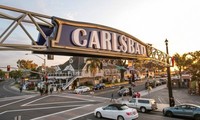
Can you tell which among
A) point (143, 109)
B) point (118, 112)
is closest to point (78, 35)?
point (118, 112)

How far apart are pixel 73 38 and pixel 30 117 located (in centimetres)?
1588

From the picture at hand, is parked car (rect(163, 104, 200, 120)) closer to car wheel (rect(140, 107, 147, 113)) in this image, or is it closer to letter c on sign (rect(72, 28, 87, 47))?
car wheel (rect(140, 107, 147, 113))

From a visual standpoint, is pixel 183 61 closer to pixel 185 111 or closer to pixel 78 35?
pixel 185 111

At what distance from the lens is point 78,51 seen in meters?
10.0

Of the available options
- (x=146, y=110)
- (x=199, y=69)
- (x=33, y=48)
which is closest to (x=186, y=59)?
(x=199, y=69)

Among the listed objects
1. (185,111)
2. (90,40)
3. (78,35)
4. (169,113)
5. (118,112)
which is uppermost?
(78,35)

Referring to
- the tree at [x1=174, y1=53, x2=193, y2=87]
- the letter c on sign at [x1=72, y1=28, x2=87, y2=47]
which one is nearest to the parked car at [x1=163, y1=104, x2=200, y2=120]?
the letter c on sign at [x1=72, y1=28, x2=87, y2=47]

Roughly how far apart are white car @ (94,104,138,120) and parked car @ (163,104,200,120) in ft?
14.0

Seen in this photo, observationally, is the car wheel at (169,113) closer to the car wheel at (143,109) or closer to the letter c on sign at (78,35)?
the car wheel at (143,109)

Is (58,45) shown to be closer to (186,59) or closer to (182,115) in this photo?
(182,115)

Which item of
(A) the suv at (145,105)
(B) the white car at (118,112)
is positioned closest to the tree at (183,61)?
(A) the suv at (145,105)

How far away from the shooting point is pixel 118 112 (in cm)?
1897

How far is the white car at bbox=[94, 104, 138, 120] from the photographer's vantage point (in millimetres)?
18422

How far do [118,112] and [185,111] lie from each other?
6782mm
